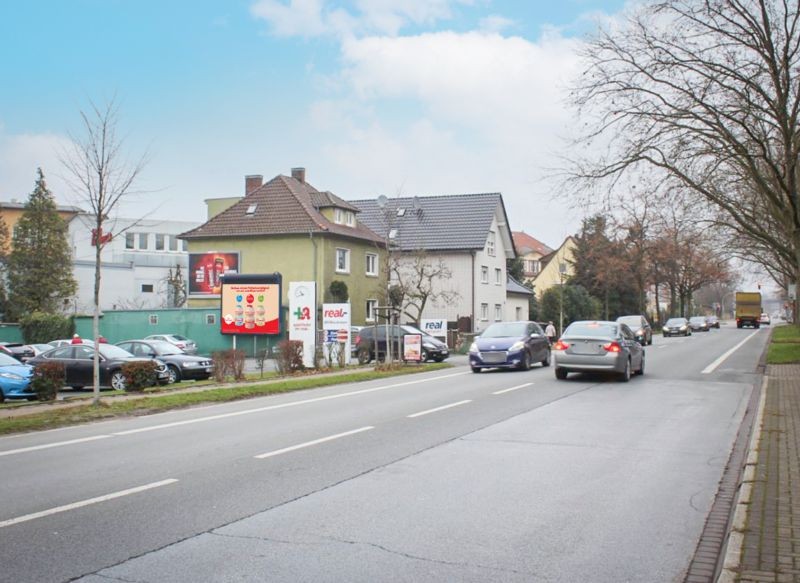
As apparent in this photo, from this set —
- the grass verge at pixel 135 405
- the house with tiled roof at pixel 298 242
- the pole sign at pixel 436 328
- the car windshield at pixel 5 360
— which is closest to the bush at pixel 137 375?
the grass verge at pixel 135 405

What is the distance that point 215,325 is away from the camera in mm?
39875

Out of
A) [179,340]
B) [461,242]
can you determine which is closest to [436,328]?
[179,340]

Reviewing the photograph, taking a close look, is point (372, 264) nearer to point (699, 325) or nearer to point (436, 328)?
point (436, 328)

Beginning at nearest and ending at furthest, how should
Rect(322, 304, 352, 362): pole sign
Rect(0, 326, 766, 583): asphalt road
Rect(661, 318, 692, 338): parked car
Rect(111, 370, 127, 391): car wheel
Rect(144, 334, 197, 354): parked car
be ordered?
Rect(0, 326, 766, 583): asphalt road
Rect(111, 370, 127, 391): car wheel
Rect(322, 304, 352, 362): pole sign
Rect(144, 334, 197, 354): parked car
Rect(661, 318, 692, 338): parked car

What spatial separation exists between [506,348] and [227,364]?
8218mm

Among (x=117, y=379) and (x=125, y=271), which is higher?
(x=125, y=271)

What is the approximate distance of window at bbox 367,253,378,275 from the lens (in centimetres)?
4934

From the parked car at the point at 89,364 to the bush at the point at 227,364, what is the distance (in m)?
1.51

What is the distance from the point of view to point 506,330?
2455 cm

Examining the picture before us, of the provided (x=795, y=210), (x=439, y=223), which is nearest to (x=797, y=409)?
(x=795, y=210)

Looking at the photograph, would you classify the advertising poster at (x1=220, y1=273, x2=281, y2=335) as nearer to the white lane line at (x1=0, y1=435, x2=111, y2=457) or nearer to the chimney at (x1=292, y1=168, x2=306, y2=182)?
the white lane line at (x1=0, y1=435, x2=111, y2=457)

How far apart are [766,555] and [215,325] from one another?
36645 millimetres

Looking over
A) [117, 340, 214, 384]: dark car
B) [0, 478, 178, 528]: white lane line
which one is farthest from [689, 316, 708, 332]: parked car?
[0, 478, 178, 528]: white lane line

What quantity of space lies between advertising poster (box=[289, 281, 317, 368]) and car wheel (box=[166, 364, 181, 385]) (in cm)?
421
